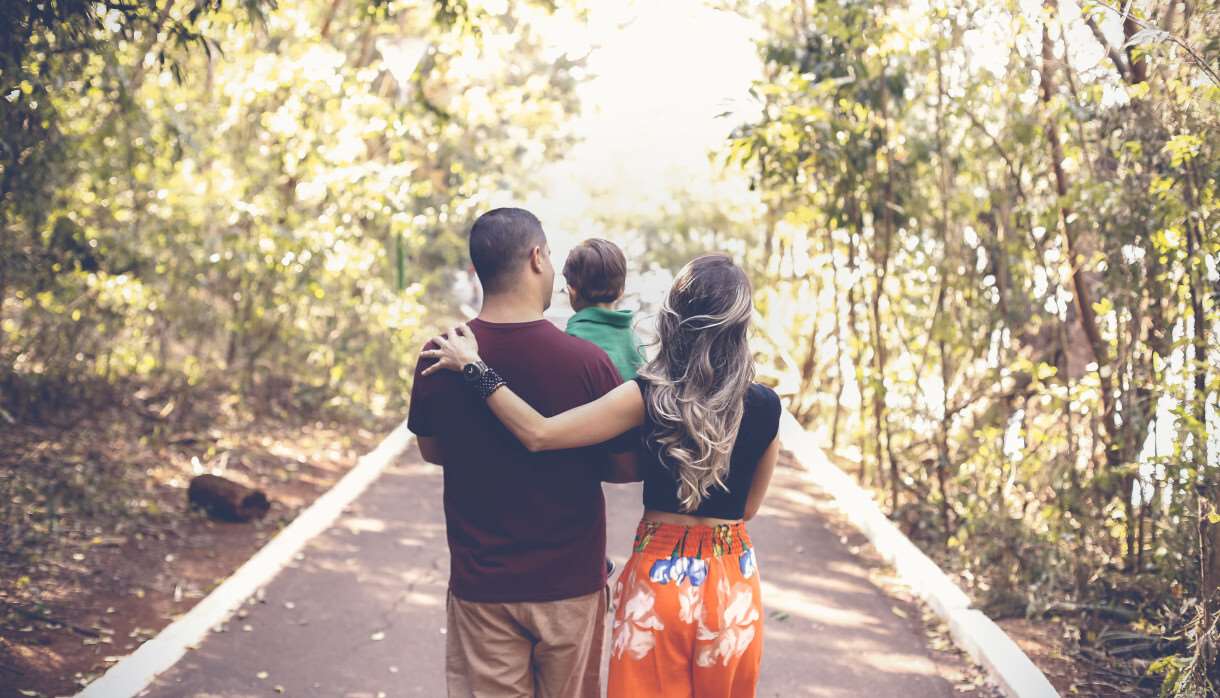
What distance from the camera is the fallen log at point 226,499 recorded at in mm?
8719

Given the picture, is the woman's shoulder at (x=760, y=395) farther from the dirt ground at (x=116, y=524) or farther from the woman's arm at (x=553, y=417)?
the dirt ground at (x=116, y=524)

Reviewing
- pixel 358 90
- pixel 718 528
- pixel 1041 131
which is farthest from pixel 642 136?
pixel 718 528

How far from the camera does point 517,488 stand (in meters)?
3.22

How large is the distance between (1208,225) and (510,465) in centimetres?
377

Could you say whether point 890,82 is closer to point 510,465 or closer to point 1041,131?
point 1041,131

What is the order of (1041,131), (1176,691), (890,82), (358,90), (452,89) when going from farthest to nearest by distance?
(452,89) → (358,90) → (890,82) → (1041,131) → (1176,691)

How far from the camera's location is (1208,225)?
534cm

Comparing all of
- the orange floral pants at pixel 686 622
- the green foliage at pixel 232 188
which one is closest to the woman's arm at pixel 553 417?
the orange floral pants at pixel 686 622

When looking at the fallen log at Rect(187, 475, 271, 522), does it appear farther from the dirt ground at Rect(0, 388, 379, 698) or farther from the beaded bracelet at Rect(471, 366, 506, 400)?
the beaded bracelet at Rect(471, 366, 506, 400)

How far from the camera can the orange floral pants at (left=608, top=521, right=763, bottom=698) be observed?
3244mm

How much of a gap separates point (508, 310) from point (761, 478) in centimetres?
88

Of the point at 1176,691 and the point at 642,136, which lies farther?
the point at 642,136

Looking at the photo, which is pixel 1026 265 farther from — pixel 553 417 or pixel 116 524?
pixel 116 524

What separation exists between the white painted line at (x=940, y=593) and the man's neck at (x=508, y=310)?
337 centimetres
